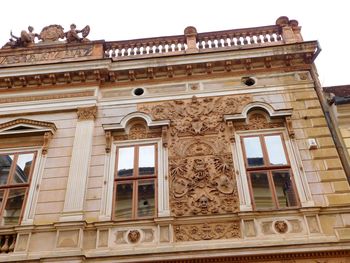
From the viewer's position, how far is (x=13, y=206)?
8773mm

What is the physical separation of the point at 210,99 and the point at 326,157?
3.14m

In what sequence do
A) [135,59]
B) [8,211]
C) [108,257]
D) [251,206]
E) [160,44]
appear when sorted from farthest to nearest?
[160,44] → [135,59] → [8,211] → [251,206] → [108,257]

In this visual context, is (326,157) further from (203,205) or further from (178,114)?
(178,114)

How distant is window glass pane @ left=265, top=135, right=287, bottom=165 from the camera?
8891mm

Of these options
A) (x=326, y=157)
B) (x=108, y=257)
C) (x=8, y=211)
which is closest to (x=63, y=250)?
(x=108, y=257)

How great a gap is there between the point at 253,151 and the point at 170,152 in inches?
75.9

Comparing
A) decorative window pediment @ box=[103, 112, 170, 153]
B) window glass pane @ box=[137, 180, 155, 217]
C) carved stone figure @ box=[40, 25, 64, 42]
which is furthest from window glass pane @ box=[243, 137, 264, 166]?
carved stone figure @ box=[40, 25, 64, 42]

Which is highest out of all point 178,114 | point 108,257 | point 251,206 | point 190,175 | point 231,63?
point 231,63

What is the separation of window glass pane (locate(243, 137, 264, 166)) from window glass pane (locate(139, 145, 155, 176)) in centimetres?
220

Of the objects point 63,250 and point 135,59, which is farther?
point 135,59

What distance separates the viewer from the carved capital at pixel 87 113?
10.0 metres

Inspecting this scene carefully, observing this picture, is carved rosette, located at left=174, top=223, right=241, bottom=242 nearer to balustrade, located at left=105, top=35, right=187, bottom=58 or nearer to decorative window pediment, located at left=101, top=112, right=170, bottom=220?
decorative window pediment, located at left=101, top=112, right=170, bottom=220

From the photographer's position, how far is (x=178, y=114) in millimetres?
9922

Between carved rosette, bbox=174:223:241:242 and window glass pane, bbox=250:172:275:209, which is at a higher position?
window glass pane, bbox=250:172:275:209
